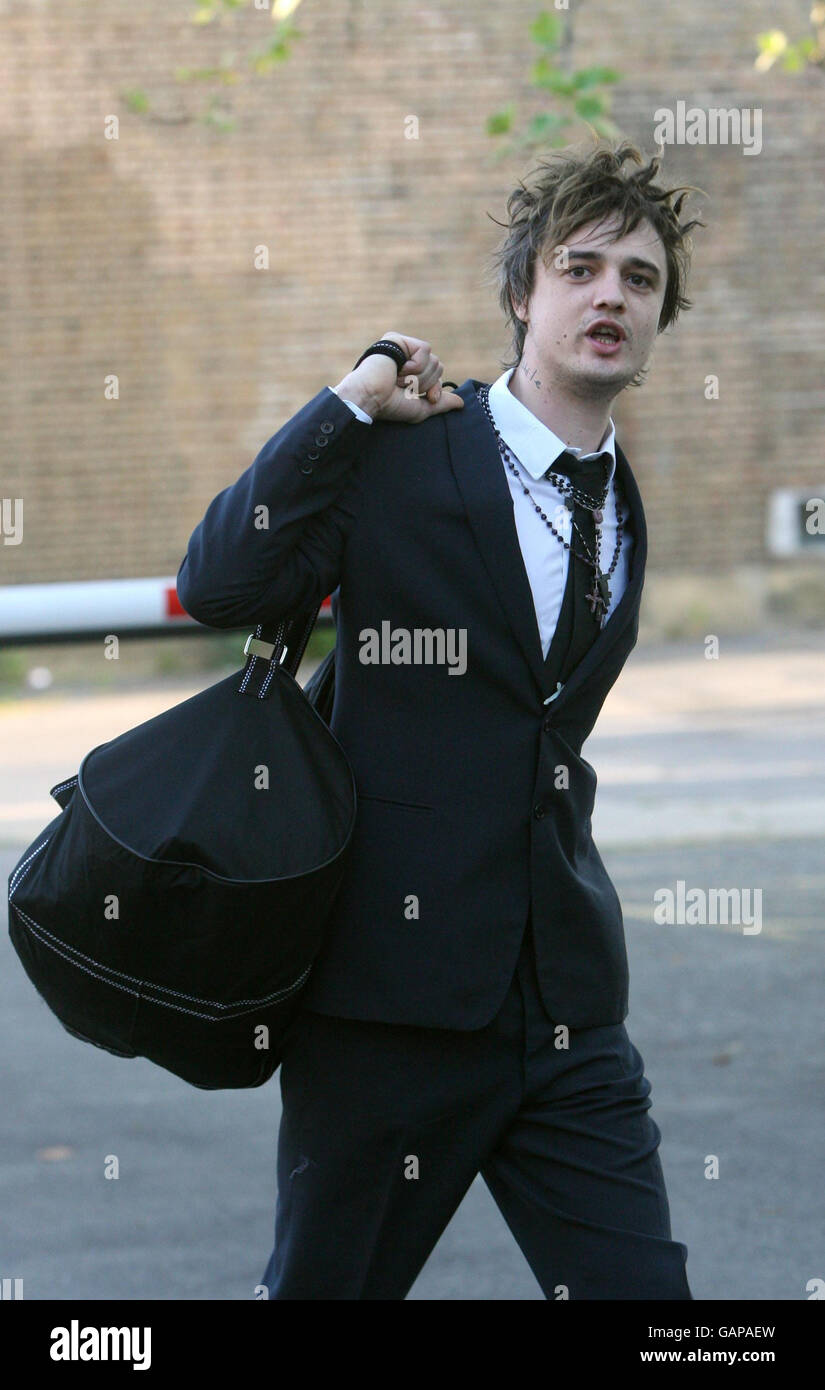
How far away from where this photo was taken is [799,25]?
14461 millimetres

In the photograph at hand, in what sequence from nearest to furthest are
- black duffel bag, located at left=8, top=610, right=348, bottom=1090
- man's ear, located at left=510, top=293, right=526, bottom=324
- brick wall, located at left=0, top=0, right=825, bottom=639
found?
black duffel bag, located at left=8, top=610, right=348, bottom=1090 → man's ear, located at left=510, top=293, right=526, bottom=324 → brick wall, located at left=0, top=0, right=825, bottom=639

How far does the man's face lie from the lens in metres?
2.87

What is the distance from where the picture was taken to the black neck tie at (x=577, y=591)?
2.86 metres

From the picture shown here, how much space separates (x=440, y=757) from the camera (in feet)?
9.19

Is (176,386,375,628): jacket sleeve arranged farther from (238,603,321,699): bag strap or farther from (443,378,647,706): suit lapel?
(443,378,647,706): suit lapel

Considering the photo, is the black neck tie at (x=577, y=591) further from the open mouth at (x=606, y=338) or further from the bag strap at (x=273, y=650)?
the bag strap at (x=273, y=650)

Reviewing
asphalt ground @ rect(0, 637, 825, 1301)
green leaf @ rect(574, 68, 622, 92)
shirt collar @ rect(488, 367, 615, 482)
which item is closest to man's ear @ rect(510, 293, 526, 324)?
shirt collar @ rect(488, 367, 615, 482)

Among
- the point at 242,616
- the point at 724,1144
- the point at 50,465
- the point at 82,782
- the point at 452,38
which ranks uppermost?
the point at 452,38

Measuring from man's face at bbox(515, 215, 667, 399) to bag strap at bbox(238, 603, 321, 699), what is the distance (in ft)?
1.77

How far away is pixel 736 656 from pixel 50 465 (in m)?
5.35

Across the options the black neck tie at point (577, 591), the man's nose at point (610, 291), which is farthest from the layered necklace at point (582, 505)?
the man's nose at point (610, 291)

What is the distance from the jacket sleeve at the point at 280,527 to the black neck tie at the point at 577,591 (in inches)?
14.0
